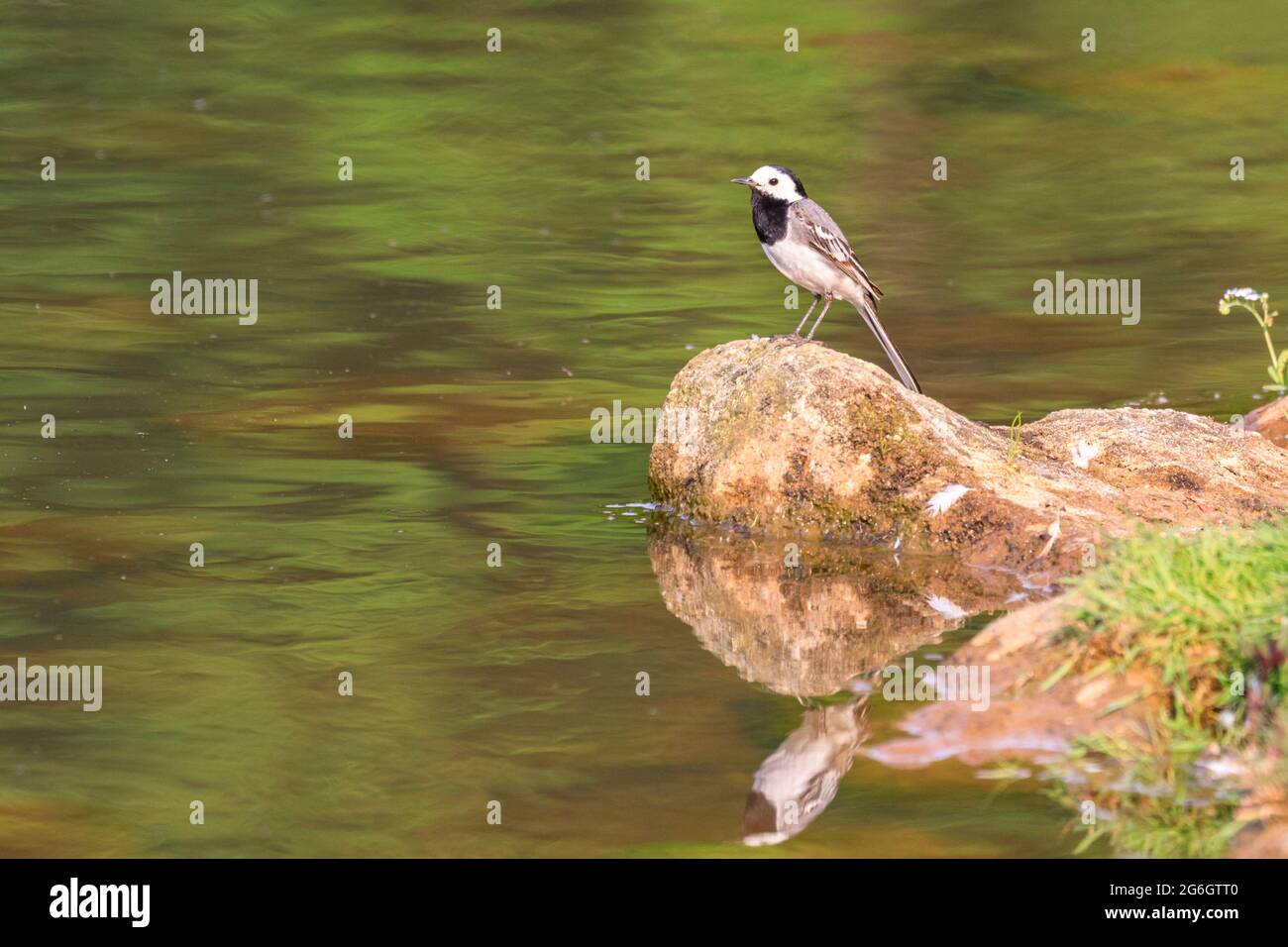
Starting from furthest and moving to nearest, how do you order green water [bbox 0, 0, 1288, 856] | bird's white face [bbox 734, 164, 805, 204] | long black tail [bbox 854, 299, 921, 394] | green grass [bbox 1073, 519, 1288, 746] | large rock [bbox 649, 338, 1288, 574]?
long black tail [bbox 854, 299, 921, 394] < bird's white face [bbox 734, 164, 805, 204] < large rock [bbox 649, 338, 1288, 574] < green water [bbox 0, 0, 1288, 856] < green grass [bbox 1073, 519, 1288, 746]

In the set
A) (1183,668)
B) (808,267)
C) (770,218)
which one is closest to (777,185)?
(770,218)

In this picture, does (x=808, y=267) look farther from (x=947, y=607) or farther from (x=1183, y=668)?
(x=1183, y=668)

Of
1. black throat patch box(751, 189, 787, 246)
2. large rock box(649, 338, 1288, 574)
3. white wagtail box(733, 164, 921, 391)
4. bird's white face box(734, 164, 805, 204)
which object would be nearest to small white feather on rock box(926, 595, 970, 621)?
large rock box(649, 338, 1288, 574)

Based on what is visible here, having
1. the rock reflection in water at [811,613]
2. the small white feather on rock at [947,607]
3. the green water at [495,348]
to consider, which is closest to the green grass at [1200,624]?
the green water at [495,348]

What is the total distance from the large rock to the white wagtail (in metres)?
0.66

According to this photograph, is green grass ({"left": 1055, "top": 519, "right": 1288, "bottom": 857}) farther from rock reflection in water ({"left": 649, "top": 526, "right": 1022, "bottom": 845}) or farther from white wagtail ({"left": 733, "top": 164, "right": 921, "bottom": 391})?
white wagtail ({"left": 733, "top": 164, "right": 921, "bottom": 391})

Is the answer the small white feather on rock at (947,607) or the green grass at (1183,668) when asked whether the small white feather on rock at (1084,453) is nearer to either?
the small white feather on rock at (947,607)

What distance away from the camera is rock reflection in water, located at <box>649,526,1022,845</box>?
23.4ft

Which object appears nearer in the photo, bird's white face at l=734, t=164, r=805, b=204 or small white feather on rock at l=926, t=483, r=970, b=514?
small white feather on rock at l=926, t=483, r=970, b=514

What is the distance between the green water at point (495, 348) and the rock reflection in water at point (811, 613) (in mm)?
46

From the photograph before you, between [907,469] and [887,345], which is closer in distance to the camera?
[907,469]

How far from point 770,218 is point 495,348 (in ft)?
16.0

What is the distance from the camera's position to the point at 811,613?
8891mm
